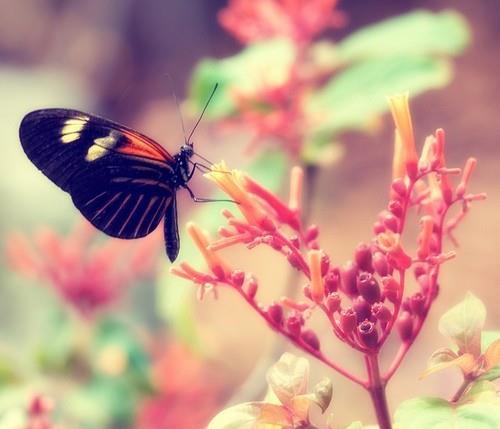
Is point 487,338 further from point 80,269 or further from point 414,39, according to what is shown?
point 80,269

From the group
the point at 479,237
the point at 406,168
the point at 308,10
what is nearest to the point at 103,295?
the point at 308,10

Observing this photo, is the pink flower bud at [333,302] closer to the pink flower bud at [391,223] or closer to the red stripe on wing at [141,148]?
the pink flower bud at [391,223]

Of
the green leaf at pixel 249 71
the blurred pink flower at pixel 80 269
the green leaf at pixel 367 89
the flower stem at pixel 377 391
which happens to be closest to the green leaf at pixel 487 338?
the flower stem at pixel 377 391

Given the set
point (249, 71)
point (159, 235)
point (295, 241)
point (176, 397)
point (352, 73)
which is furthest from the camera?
point (176, 397)

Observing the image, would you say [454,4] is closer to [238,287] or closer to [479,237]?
[479,237]

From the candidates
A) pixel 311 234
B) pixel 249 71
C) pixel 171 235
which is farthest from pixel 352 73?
pixel 311 234
